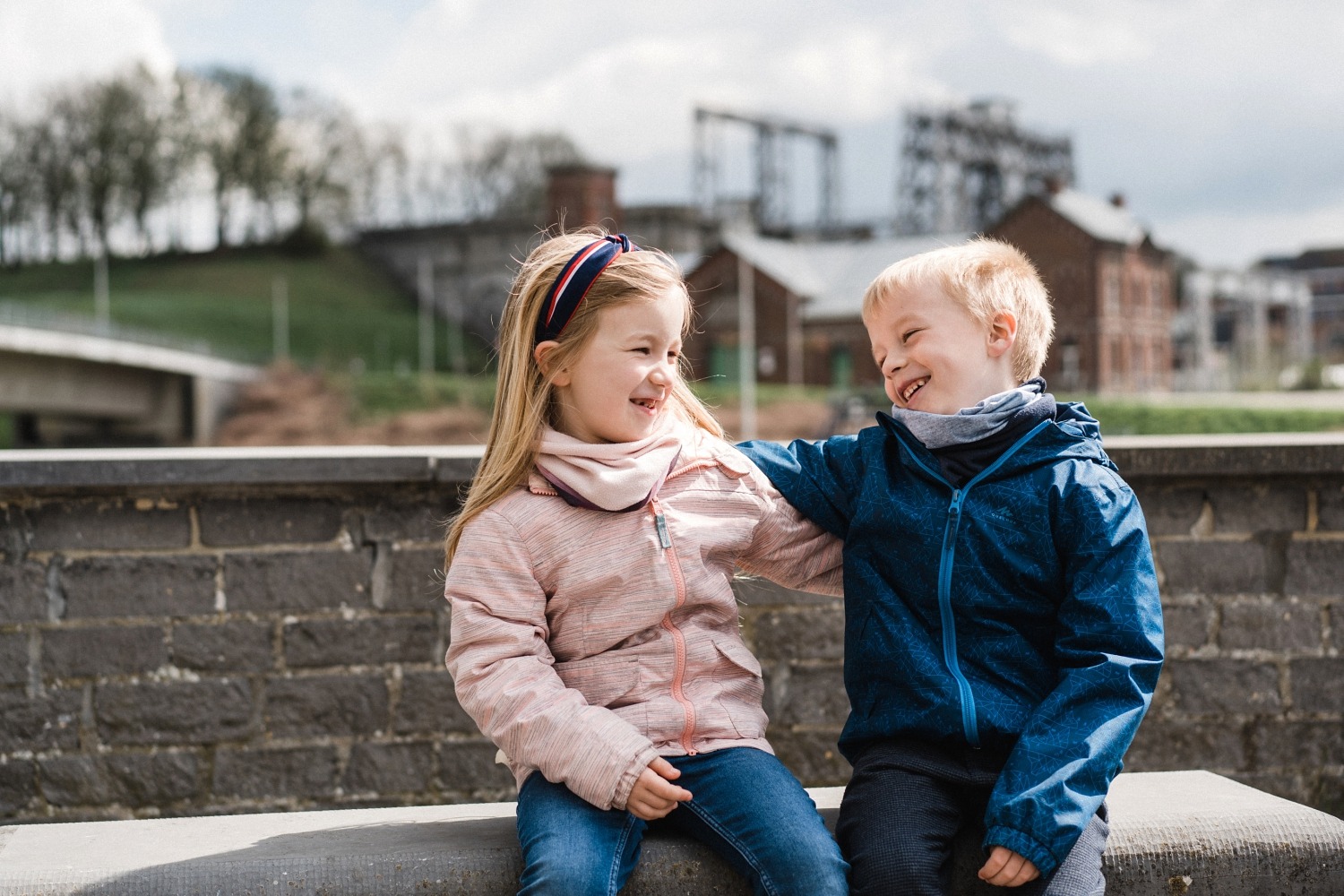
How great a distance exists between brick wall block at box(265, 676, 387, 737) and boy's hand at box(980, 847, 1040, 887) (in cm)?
234

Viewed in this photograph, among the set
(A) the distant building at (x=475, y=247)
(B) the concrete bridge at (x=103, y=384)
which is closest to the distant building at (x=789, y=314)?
(A) the distant building at (x=475, y=247)

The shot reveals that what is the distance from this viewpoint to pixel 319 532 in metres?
3.87

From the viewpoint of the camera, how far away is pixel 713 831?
215cm

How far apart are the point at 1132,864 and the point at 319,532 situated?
98.3 inches

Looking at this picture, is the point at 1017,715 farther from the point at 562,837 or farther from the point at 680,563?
the point at 562,837

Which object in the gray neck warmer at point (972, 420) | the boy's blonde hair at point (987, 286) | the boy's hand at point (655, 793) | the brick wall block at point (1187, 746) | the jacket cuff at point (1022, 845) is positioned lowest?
the brick wall block at point (1187, 746)

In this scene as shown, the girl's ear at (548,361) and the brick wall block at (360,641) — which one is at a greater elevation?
the girl's ear at (548,361)

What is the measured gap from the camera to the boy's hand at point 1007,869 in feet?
6.57

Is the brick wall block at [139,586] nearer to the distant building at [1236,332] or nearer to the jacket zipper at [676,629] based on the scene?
the jacket zipper at [676,629]

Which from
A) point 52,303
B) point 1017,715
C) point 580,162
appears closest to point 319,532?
point 1017,715

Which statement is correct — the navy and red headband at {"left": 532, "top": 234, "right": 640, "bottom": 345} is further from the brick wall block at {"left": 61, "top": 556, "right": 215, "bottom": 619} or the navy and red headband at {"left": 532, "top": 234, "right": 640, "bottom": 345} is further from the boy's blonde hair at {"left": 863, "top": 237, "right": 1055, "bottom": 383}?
the brick wall block at {"left": 61, "top": 556, "right": 215, "bottom": 619}

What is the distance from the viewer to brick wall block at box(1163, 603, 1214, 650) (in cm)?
402

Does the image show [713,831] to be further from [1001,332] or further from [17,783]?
[17,783]

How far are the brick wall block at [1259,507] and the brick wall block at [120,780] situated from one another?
3.25m
